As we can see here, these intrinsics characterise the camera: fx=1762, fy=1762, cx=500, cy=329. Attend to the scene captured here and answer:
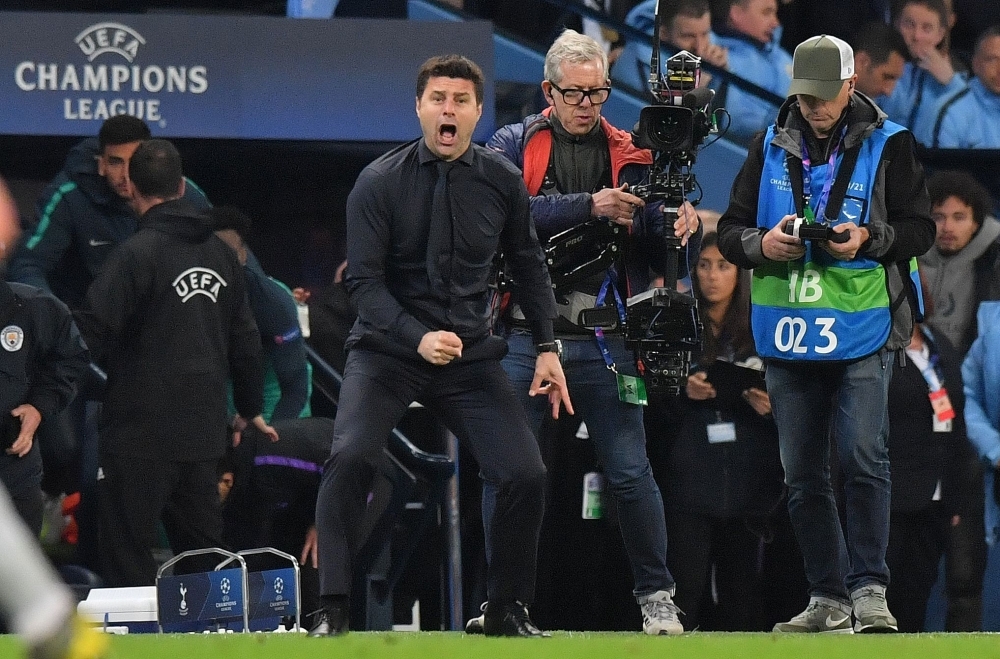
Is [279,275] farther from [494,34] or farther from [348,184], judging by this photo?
[494,34]

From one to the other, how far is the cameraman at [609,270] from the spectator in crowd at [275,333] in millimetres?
2149

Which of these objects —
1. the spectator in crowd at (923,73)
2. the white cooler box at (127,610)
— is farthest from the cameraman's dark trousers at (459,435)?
the spectator in crowd at (923,73)

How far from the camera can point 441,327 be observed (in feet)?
17.0

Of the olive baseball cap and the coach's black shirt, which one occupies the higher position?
the olive baseball cap

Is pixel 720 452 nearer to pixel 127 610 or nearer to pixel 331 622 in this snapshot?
pixel 127 610

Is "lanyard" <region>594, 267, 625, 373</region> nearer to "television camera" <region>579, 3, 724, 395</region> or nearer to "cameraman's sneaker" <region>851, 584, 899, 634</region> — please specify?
"television camera" <region>579, 3, 724, 395</region>

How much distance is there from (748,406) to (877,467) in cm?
210

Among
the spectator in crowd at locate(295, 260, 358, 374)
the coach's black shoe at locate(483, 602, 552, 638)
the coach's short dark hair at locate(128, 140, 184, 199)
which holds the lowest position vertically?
the coach's black shoe at locate(483, 602, 552, 638)

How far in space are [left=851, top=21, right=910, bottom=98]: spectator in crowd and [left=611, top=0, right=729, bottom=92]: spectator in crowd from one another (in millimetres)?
639

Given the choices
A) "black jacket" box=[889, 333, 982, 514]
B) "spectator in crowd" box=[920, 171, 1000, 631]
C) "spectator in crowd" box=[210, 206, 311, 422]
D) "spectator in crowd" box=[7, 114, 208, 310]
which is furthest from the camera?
"spectator in crowd" box=[920, 171, 1000, 631]

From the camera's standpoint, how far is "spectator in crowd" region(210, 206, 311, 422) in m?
7.84

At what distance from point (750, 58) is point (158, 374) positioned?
3.25m

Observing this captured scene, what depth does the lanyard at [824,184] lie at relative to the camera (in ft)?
18.5

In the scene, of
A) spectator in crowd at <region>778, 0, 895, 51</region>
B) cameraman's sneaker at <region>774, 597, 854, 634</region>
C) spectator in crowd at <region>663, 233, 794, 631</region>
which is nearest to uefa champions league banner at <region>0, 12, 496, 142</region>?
spectator in crowd at <region>663, 233, 794, 631</region>
